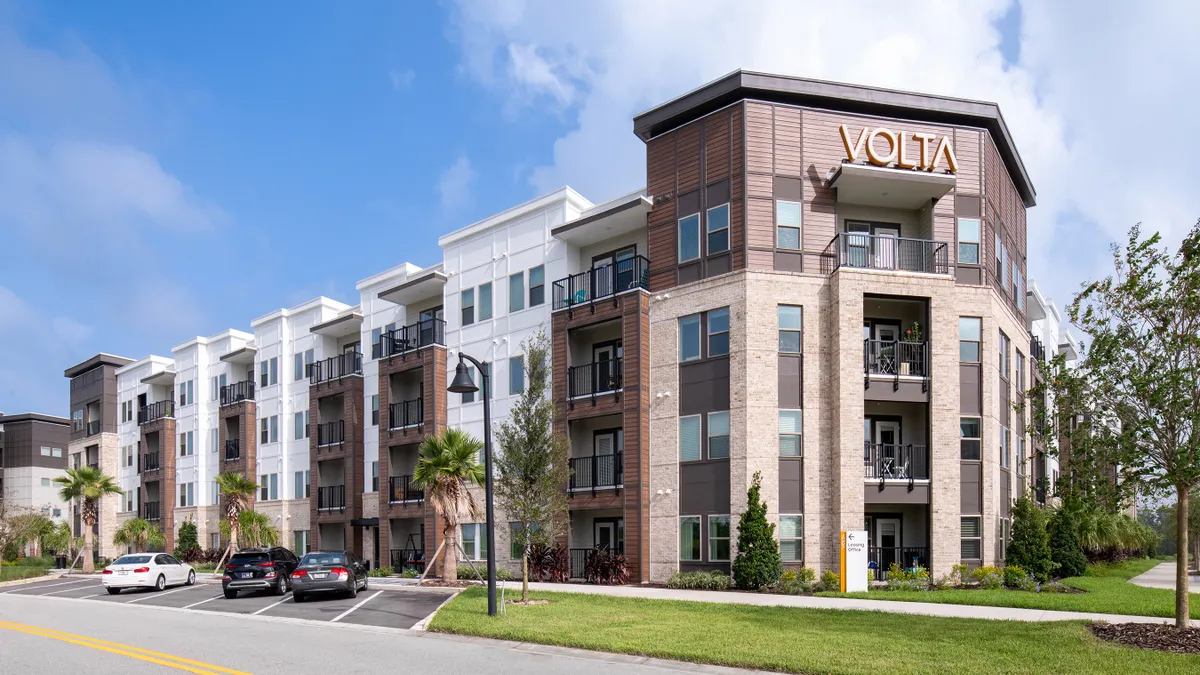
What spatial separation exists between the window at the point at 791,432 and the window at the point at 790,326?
1.98 meters

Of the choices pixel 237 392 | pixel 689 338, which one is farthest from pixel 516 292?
pixel 237 392

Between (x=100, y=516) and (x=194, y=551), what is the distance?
56.3ft

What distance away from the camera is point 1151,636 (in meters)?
14.0

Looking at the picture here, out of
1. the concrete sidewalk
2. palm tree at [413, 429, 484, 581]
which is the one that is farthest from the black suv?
the concrete sidewalk

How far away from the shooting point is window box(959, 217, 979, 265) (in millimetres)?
27984

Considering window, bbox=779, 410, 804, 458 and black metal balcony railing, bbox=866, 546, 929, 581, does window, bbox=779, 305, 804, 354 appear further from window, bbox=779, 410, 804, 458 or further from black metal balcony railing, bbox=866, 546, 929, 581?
black metal balcony railing, bbox=866, 546, 929, 581

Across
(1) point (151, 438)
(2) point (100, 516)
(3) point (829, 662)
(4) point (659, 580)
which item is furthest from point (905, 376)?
(2) point (100, 516)

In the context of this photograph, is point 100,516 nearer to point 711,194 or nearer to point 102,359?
point 102,359

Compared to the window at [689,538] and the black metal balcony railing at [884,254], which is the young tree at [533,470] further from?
the black metal balcony railing at [884,254]

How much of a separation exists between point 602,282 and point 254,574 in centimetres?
1461

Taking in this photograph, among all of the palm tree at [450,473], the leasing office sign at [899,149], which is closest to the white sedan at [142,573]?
the palm tree at [450,473]

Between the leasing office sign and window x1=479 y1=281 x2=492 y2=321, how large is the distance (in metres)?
15.0

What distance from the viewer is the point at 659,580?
92.2 feet

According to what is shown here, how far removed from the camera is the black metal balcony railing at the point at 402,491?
38.2 m
